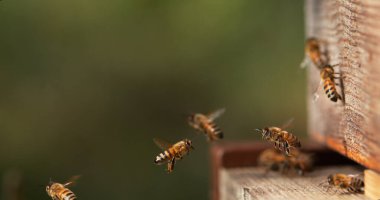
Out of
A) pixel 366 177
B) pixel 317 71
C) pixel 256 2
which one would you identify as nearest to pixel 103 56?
pixel 256 2

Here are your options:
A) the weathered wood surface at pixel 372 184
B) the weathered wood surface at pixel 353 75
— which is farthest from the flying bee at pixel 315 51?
the weathered wood surface at pixel 372 184

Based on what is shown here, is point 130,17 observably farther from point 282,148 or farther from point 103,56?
point 282,148

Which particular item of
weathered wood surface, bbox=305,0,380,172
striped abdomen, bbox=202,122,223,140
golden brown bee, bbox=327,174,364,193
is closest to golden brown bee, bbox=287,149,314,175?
weathered wood surface, bbox=305,0,380,172

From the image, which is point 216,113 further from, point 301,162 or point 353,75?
point 353,75

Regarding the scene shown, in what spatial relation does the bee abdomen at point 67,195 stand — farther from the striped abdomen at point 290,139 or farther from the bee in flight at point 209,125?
the striped abdomen at point 290,139

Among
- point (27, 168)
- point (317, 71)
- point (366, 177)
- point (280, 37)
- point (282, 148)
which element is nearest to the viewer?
point (366, 177)

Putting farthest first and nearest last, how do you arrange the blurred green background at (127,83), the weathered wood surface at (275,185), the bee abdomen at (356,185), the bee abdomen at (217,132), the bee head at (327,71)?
1. the blurred green background at (127,83)
2. the bee abdomen at (217,132)
3. the bee head at (327,71)
4. the bee abdomen at (356,185)
5. the weathered wood surface at (275,185)
